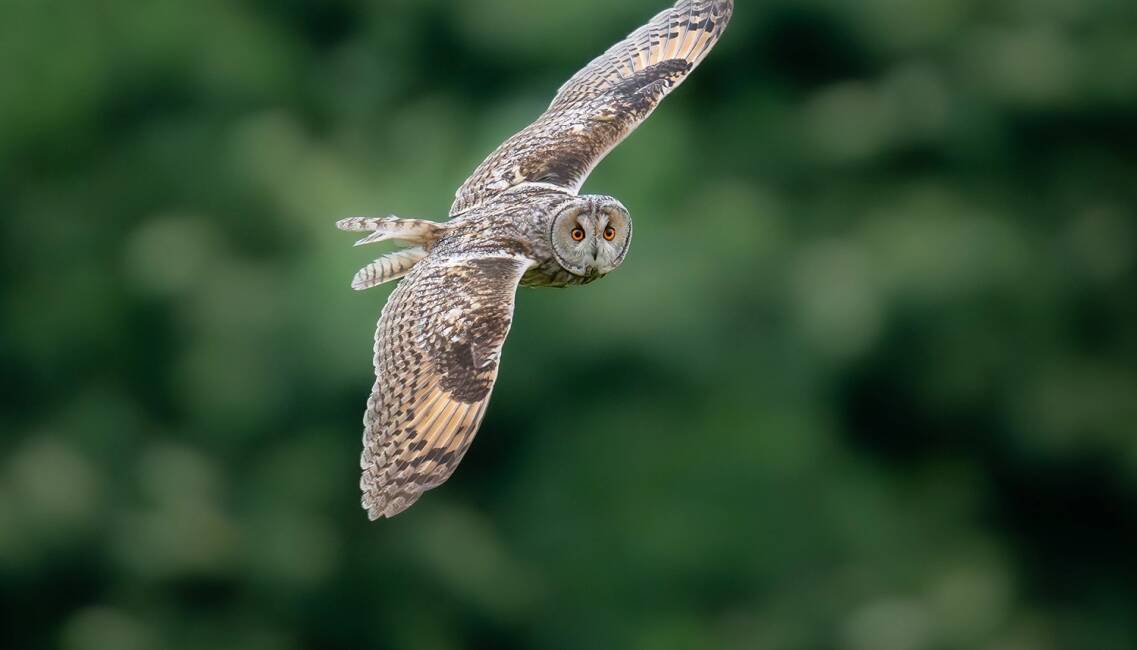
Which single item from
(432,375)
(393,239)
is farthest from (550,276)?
(432,375)

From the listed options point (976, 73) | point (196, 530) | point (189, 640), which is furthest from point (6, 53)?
point (976, 73)

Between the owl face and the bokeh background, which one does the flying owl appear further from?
the bokeh background

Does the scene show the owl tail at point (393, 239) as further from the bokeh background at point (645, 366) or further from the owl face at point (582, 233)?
the bokeh background at point (645, 366)

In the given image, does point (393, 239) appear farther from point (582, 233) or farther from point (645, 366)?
point (645, 366)

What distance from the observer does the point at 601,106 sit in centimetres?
552

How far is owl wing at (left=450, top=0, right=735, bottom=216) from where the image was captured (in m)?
5.27

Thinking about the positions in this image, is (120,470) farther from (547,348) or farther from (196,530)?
(547,348)

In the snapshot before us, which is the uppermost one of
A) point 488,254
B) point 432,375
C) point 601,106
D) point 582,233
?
point 601,106

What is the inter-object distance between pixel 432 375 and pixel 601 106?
1738 mm

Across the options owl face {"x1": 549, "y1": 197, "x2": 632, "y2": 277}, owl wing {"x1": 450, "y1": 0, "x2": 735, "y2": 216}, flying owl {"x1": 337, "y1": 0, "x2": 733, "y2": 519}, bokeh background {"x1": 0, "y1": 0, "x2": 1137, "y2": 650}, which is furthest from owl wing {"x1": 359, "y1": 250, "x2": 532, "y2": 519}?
bokeh background {"x1": 0, "y1": 0, "x2": 1137, "y2": 650}

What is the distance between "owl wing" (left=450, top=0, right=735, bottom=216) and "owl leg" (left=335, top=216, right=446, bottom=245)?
0.44 metres

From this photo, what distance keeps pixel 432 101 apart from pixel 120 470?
4.72 m

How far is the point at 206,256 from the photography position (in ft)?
44.2

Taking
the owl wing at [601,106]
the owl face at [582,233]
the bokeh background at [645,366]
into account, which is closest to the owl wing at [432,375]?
the owl face at [582,233]
